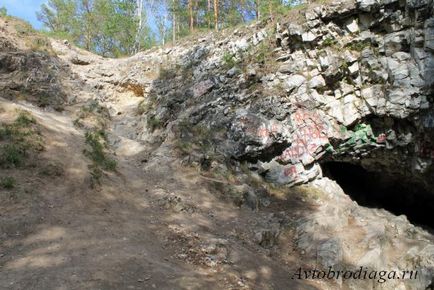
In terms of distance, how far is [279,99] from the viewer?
13172 mm

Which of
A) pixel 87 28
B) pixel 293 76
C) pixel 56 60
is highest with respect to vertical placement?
pixel 87 28

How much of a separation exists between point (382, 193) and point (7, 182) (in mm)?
13380

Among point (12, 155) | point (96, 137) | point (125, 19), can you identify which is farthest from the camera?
point (125, 19)

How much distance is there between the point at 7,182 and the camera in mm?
7887

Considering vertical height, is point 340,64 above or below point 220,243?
above

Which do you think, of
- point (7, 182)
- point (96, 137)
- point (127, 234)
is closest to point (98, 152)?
point (96, 137)

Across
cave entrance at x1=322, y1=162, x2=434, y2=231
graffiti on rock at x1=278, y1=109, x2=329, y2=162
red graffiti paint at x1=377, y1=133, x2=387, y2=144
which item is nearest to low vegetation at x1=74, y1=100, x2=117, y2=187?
graffiti on rock at x1=278, y1=109, x2=329, y2=162

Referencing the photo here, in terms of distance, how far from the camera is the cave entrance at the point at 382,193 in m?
14.6

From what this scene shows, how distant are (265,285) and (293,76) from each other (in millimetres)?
8645

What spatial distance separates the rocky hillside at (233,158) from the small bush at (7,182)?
34 millimetres

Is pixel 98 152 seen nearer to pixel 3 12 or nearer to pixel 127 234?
pixel 127 234

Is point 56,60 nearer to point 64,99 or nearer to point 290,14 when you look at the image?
point 64,99

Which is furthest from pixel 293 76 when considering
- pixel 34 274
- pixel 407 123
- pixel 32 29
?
pixel 32 29

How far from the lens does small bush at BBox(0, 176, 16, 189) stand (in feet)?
25.7
